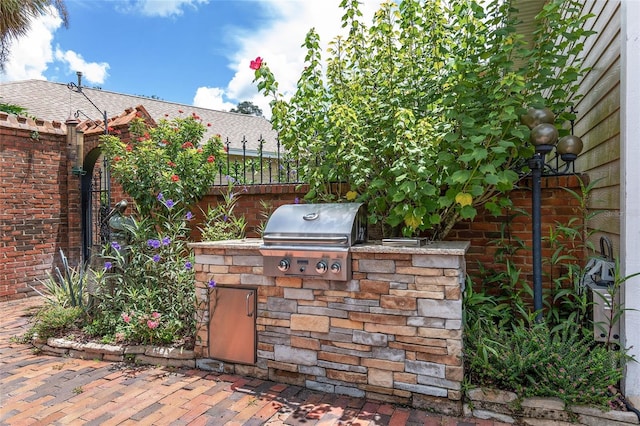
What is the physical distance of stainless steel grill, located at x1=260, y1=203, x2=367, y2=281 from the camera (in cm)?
256

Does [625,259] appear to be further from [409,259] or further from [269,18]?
[269,18]

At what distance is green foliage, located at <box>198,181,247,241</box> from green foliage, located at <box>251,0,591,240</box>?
97 cm

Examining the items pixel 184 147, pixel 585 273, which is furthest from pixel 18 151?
pixel 585 273

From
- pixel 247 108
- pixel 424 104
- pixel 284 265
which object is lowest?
pixel 284 265

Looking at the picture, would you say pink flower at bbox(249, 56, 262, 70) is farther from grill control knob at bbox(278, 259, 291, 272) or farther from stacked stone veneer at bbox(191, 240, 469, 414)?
grill control knob at bbox(278, 259, 291, 272)

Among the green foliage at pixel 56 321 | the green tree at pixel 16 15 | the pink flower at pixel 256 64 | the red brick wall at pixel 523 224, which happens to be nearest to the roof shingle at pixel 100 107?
the green tree at pixel 16 15

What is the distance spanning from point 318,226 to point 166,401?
1.60 m

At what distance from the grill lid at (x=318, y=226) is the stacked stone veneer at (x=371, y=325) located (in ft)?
0.55

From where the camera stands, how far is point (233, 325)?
2.96m

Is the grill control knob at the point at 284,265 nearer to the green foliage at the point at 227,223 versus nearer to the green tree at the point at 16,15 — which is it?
the green foliage at the point at 227,223

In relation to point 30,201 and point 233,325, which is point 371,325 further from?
point 30,201

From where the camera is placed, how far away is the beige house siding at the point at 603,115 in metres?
2.46

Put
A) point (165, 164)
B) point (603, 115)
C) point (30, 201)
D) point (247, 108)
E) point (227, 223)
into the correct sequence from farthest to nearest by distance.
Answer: point (247, 108) → point (30, 201) → point (165, 164) → point (227, 223) → point (603, 115)

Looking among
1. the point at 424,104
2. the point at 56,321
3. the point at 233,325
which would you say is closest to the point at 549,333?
the point at 424,104
